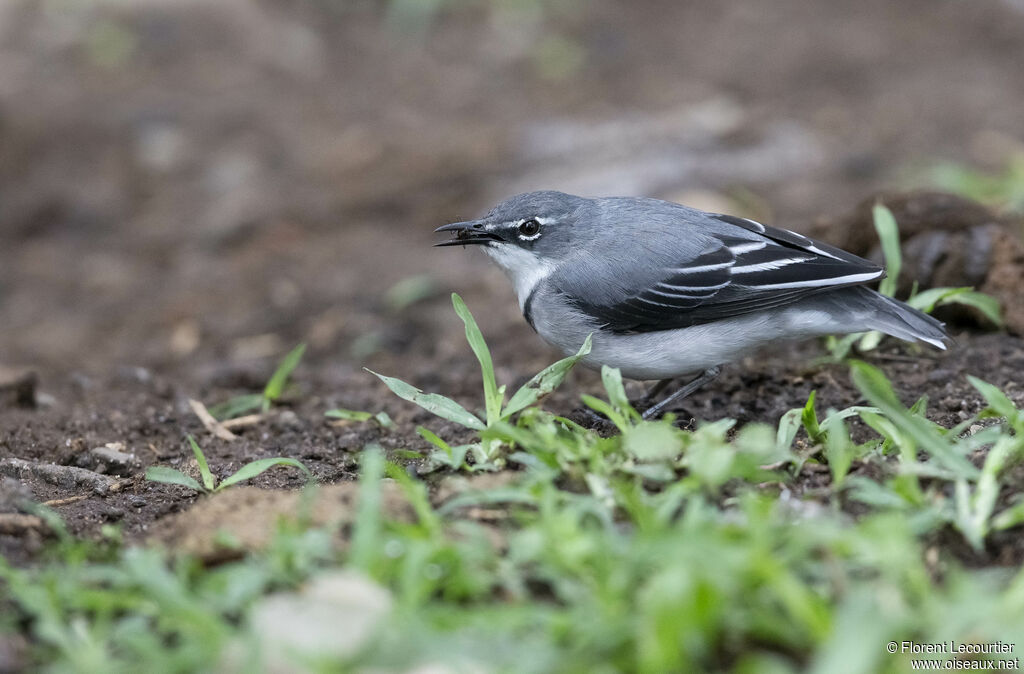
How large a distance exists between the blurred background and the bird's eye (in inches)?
61.5

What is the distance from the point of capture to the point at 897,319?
494cm

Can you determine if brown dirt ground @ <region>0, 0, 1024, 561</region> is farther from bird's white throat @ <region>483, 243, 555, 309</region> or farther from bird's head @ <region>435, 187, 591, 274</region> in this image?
bird's head @ <region>435, 187, 591, 274</region>

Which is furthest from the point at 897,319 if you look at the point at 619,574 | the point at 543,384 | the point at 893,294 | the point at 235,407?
the point at 235,407

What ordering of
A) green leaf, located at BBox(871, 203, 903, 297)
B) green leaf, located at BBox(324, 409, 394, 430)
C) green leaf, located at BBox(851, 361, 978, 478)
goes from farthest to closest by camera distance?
1. green leaf, located at BBox(871, 203, 903, 297)
2. green leaf, located at BBox(324, 409, 394, 430)
3. green leaf, located at BBox(851, 361, 978, 478)

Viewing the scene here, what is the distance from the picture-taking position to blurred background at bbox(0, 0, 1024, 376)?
28.0ft

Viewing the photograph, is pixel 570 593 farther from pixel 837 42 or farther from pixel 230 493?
pixel 837 42

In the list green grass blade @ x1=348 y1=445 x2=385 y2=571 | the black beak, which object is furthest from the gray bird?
green grass blade @ x1=348 y1=445 x2=385 y2=571

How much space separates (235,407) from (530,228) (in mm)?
1959

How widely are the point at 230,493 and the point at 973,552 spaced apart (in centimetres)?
266

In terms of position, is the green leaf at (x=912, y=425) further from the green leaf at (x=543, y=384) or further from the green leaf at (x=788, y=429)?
the green leaf at (x=543, y=384)

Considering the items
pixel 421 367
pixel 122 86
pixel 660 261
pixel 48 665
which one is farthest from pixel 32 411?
pixel 122 86

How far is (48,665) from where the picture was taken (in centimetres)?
296

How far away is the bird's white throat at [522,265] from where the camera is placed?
5449mm

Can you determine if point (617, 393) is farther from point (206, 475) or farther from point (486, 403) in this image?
point (206, 475)
